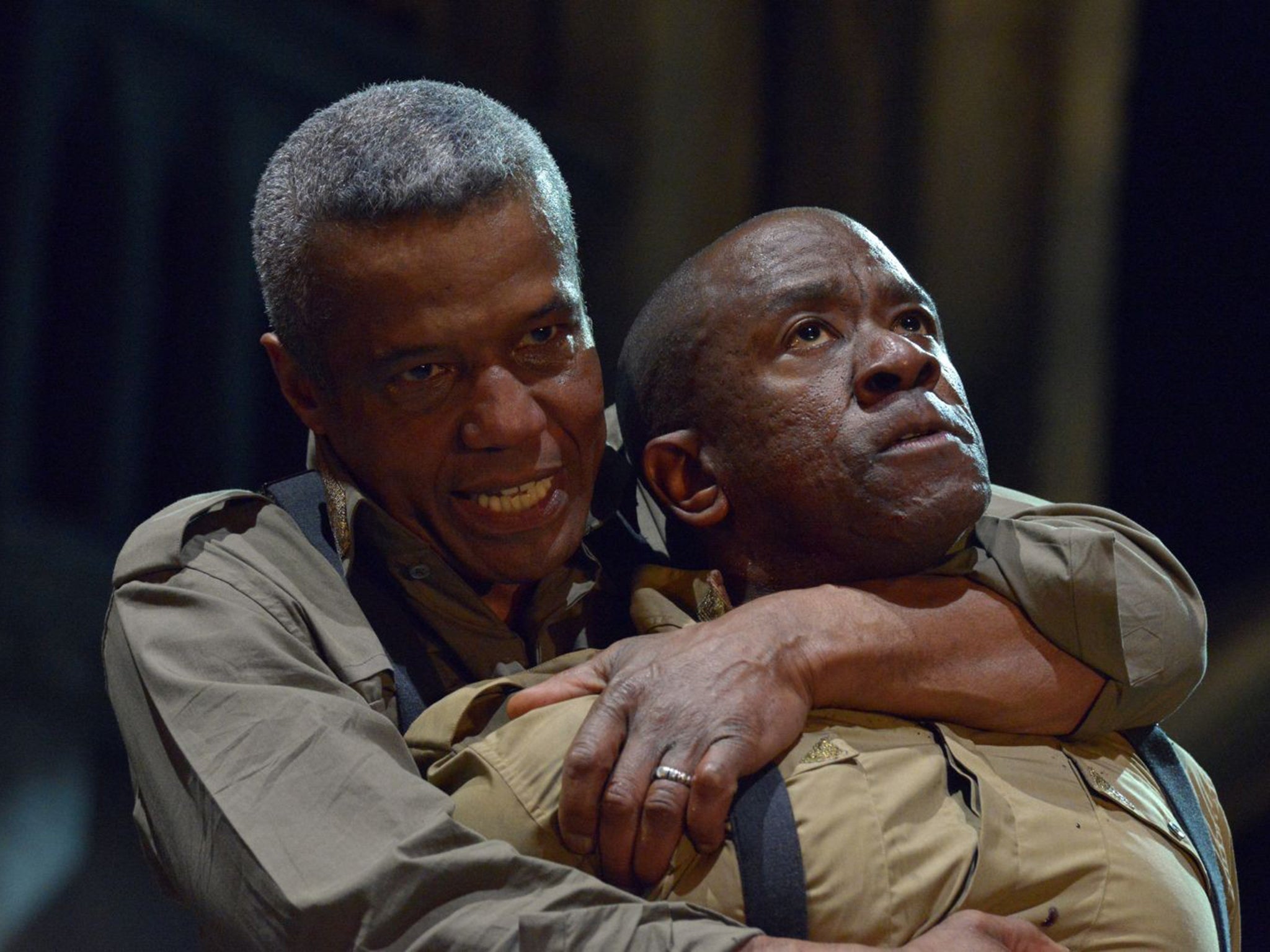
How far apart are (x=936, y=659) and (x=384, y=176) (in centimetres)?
81

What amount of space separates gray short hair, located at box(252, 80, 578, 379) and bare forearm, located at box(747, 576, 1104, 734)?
55 centimetres

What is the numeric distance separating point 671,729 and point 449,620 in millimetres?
431

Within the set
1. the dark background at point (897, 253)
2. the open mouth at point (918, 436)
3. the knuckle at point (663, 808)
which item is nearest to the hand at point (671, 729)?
the knuckle at point (663, 808)

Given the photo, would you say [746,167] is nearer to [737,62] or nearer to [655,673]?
[737,62]

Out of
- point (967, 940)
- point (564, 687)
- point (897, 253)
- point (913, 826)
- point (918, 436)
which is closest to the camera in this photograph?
point (967, 940)

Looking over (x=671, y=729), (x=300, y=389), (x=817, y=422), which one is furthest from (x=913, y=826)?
(x=300, y=389)

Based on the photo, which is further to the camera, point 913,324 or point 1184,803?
point 913,324

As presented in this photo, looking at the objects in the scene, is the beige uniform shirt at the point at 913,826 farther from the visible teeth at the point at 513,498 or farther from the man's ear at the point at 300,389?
the man's ear at the point at 300,389

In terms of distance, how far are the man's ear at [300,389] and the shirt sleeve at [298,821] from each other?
11.8 inches

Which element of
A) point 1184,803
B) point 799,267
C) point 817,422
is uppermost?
point 799,267

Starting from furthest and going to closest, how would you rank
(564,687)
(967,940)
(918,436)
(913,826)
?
(918,436) → (564,687) → (913,826) → (967,940)

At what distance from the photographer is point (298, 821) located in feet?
4.76

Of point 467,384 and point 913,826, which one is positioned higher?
point 467,384

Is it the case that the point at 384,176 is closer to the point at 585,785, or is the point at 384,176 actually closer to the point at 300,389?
the point at 300,389
